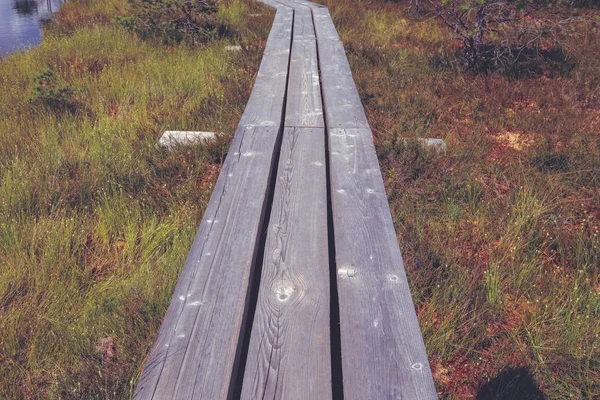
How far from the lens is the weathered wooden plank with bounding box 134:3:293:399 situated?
139cm

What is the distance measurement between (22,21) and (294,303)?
13.8m

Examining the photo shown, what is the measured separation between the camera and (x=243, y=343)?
1624 mm

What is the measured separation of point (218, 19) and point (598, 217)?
7809 mm

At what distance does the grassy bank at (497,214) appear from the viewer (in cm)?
220

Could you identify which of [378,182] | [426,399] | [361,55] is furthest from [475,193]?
[361,55]

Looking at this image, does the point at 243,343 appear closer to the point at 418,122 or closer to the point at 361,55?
the point at 418,122

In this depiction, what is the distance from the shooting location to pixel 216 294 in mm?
1683

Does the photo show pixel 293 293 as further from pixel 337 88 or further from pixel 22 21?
pixel 22 21

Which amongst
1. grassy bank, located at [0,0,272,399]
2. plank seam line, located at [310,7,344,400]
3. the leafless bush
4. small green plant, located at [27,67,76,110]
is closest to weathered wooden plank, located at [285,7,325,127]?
grassy bank, located at [0,0,272,399]

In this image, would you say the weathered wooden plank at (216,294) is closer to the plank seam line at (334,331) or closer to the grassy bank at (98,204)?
the plank seam line at (334,331)

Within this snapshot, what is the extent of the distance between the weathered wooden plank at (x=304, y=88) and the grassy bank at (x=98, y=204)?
2.28 ft

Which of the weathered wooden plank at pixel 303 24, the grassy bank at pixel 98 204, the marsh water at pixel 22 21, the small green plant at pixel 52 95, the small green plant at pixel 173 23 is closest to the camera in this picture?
the grassy bank at pixel 98 204

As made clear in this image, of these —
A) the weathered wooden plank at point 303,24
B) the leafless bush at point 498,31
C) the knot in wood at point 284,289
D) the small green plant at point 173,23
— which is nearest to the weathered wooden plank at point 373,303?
the knot in wood at point 284,289

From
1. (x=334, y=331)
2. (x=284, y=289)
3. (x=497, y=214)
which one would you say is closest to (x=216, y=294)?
(x=284, y=289)
